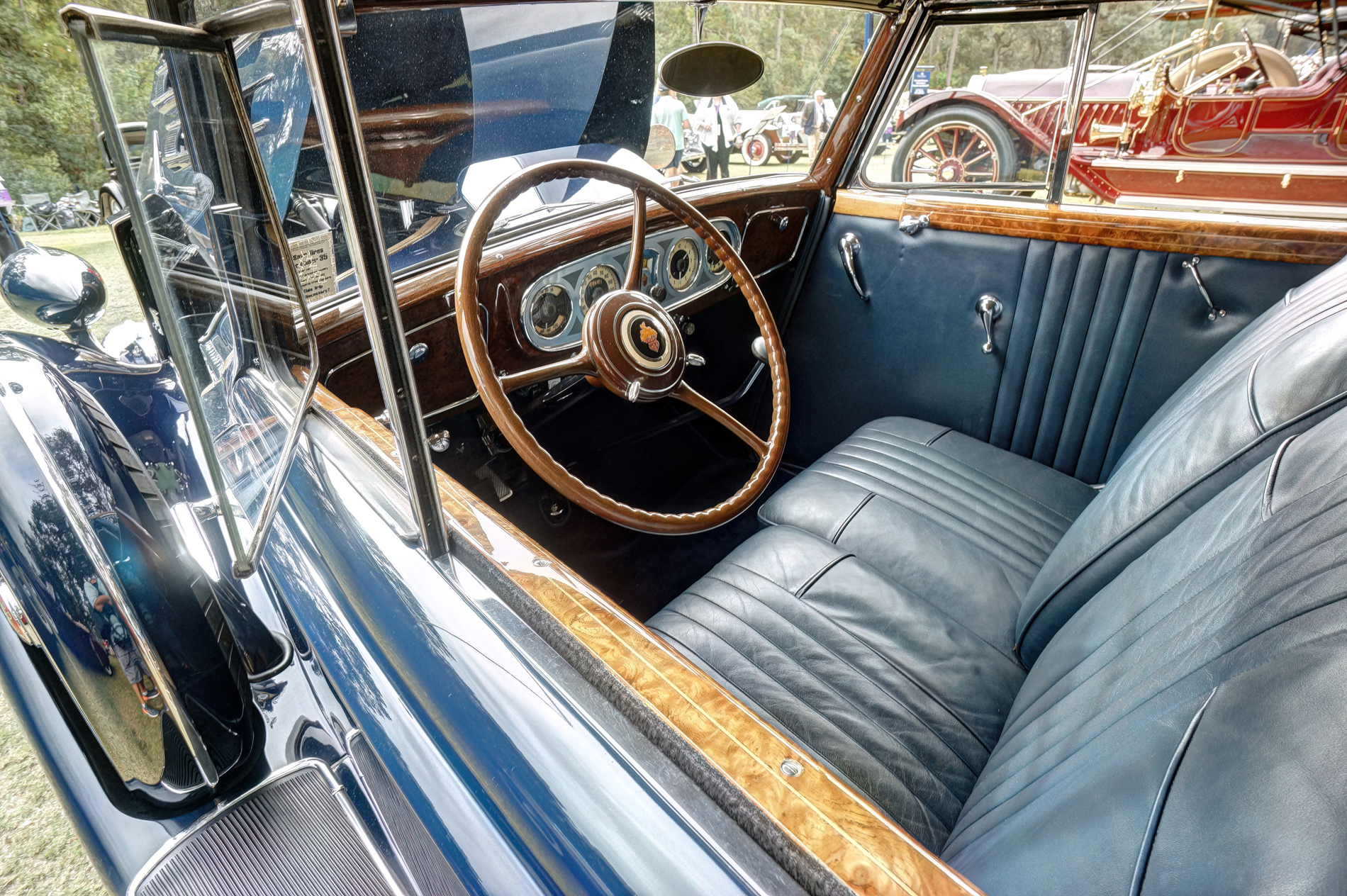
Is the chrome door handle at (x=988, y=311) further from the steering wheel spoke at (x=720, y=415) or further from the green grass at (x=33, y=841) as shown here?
the green grass at (x=33, y=841)

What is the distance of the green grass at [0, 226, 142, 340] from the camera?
44.5 inches

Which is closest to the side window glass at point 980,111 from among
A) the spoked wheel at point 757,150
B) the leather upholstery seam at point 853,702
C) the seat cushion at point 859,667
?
A: the spoked wheel at point 757,150

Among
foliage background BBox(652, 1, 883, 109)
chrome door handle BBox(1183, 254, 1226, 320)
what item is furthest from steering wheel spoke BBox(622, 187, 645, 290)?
chrome door handle BBox(1183, 254, 1226, 320)

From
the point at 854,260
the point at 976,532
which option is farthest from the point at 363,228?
the point at 854,260

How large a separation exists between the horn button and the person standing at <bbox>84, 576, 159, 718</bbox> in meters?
0.79

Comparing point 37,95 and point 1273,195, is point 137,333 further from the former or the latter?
point 1273,195

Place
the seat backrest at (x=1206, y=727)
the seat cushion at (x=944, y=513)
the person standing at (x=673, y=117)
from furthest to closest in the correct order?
the person standing at (x=673, y=117) < the seat cushion at (x=944, y=513) < the seat backrest at (x=1206, y=727)

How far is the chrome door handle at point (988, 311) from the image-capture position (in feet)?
6.47

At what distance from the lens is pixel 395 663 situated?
30.4 inches

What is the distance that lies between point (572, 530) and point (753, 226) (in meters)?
1.03

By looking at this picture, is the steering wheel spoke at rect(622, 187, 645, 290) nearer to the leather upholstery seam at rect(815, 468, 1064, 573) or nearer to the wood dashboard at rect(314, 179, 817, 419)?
the wood dashboard at rect(314, 179, 817, 419)

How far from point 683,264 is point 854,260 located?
23.2 inches

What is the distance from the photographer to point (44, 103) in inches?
30.2

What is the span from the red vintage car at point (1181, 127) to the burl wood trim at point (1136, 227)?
0.44ft
